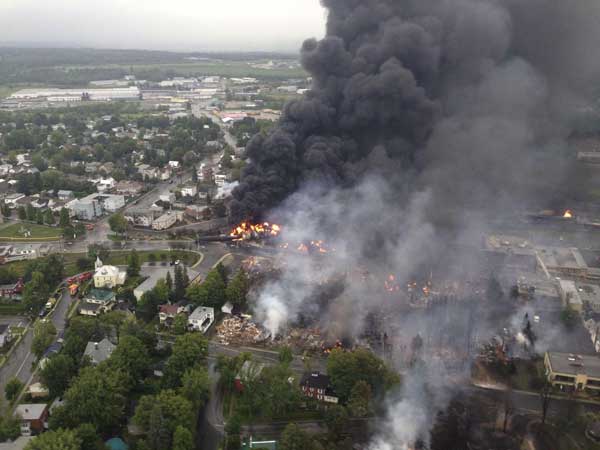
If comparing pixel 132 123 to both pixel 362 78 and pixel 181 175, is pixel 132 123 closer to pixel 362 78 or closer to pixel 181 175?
pixel 181 175

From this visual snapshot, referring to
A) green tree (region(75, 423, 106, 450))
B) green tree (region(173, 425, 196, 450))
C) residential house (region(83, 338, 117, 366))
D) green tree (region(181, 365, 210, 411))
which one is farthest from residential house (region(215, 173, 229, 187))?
green tree (region(173, 425, 196, 450))

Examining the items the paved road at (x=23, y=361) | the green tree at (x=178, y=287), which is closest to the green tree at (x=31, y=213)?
the paved road at (x=23, y=361)

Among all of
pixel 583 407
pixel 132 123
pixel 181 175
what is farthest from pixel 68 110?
pixel 583 407

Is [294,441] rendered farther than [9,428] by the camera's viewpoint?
No

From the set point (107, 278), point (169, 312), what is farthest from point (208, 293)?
point (107, 278)

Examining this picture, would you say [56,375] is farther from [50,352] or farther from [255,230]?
[255,230]

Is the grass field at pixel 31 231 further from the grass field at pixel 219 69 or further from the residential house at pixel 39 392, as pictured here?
the grass field at pixel 219 69

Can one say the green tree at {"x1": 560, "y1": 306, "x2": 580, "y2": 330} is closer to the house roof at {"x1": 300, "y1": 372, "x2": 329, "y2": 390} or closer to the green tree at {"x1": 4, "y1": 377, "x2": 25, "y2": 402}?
the house roof at {"x1": 300, "y1": 372, "x2": 329, "y2": 390}
